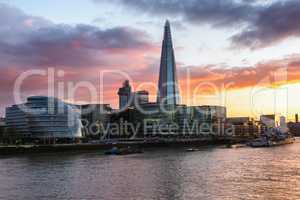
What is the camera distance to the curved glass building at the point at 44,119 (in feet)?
507

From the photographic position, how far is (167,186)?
46438 millimetres

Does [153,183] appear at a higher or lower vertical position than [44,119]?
lower

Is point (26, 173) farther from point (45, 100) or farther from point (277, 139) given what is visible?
point (277, 139)

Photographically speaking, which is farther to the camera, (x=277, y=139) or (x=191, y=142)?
(x=191, y=142)

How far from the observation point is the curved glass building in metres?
155

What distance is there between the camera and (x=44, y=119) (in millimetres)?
154750

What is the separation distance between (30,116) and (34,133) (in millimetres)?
6539

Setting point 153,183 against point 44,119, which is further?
point 44,119

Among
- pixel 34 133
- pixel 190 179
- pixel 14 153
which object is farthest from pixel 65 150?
pixel 190 179

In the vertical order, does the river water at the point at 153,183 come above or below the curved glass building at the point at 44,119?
below

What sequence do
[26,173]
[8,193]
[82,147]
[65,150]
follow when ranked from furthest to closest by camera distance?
1. [82,147]
2. [65,150]
3. [26,173]
4. [8,193]

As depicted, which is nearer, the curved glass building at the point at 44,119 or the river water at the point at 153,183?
the river water at the point at 153,183

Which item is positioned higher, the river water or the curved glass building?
the curved glass building

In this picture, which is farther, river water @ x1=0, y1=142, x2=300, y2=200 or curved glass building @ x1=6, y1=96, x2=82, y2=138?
curved glass building @ x1=6, y1=96, x2=82, y2=138
